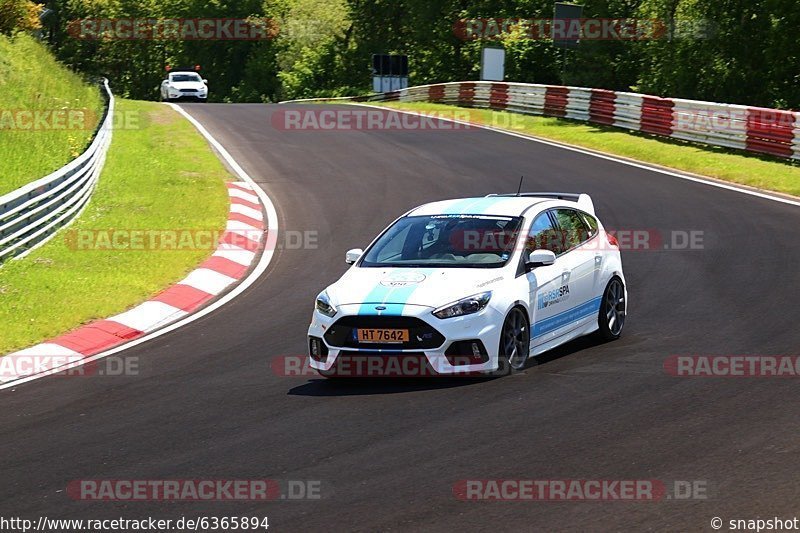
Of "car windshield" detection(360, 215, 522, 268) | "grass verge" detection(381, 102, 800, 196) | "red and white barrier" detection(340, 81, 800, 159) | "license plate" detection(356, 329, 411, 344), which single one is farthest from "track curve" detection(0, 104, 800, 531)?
"red and white barrier" detection(340, 81, 800, 159)

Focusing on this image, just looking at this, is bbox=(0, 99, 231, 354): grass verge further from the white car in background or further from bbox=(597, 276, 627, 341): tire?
the white car in background

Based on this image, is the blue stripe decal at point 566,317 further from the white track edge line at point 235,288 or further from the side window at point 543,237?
the white track edge line at point 235,288

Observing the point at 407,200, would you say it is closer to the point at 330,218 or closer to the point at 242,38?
the point at 330,218

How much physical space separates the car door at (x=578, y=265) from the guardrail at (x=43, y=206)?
24.1 ft

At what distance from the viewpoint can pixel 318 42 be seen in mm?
88062

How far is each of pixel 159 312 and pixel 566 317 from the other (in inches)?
210

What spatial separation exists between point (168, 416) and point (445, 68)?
5956 cm

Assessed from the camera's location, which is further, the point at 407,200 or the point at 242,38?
the point at 242,38

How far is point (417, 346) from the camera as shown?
9.91 meters

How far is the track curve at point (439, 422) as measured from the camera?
6.93m

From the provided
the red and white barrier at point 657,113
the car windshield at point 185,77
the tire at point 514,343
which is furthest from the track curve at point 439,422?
the car windshield at point 185,77

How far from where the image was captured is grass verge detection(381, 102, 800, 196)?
2288 cm

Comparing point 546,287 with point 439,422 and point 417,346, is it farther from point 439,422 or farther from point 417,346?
point 439,422

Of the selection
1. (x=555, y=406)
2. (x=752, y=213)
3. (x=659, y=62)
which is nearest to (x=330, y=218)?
(x=752, y=213)
